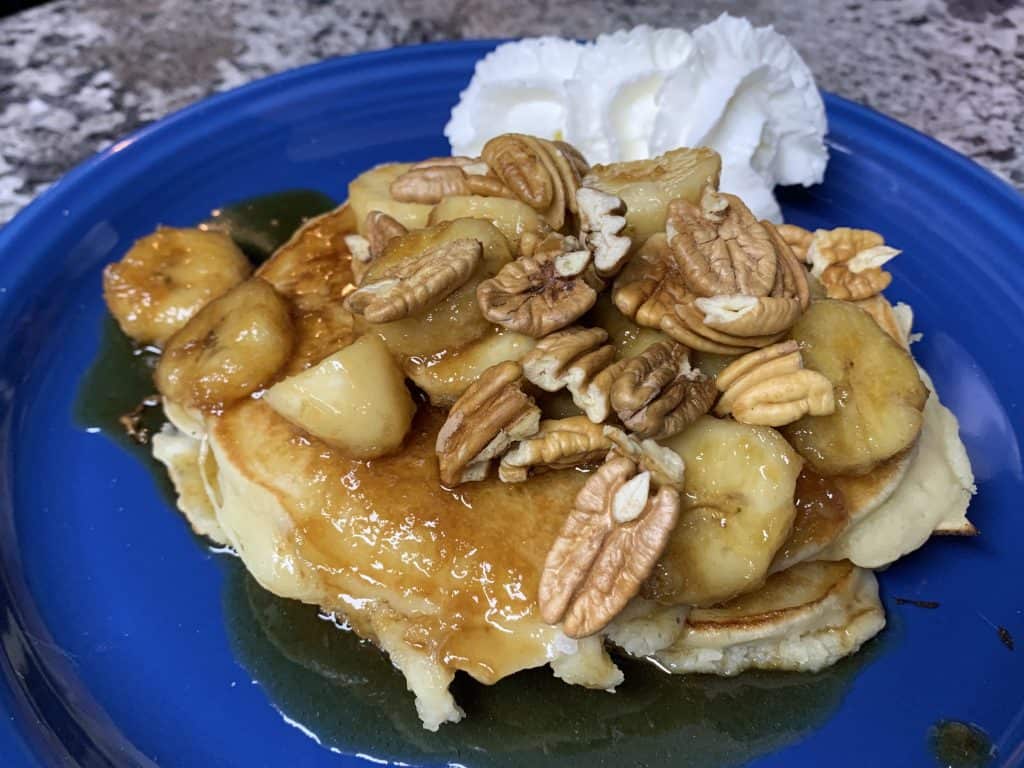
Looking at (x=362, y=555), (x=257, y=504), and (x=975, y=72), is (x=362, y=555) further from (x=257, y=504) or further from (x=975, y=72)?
(x=975, y=72)

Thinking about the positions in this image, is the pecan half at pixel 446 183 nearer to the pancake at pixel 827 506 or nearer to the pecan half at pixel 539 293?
the pecan half at pixel 539 293

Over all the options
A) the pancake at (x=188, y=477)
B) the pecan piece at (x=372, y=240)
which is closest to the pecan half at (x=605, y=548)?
the pecan piece at (x=372, y=240)

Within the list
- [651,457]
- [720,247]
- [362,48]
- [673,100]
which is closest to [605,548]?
[651,457]

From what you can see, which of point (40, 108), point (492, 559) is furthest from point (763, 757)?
point (40, 108)

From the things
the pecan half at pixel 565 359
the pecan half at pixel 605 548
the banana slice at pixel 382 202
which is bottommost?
the pecan half at pixel 605 548

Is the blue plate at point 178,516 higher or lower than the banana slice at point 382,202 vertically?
lower

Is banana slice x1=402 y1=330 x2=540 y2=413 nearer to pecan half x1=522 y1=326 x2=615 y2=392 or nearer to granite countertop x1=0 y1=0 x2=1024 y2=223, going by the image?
pecan half x1=522 y1=326 x2=615 y2=392

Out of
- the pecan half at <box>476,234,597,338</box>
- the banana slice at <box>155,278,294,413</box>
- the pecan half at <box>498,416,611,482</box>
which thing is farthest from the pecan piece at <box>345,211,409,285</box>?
the pecan half at <box>498,416,611,482</box>

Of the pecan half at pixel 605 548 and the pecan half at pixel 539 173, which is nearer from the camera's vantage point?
the pecan half at pixel 605 548
